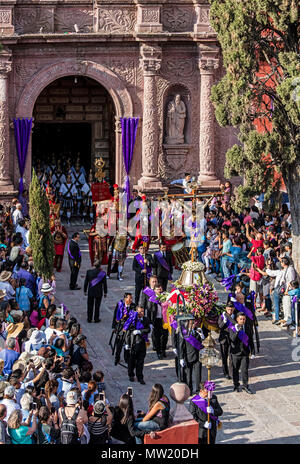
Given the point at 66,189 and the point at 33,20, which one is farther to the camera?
the point at 66,189

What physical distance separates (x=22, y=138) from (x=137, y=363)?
1281 cm

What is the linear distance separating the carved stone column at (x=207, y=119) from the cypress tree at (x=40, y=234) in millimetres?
9857

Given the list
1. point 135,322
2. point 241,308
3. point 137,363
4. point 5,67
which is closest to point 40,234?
point 135,322

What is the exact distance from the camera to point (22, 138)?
26.3m

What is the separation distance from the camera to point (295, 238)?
19.2 metres

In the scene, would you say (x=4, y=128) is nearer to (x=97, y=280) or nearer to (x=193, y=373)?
(x=97, y=280)

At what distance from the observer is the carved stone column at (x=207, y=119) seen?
26.4 m

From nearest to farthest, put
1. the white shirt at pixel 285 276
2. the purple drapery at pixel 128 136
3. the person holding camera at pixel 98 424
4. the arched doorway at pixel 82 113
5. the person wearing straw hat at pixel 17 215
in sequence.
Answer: the person holding camera at pixel 98 424 → the white shirt at pixel 285 276 → the person wearing straw hat at pixel 17 215 → the purple drapery at pixel 128 136 → the arched doorway at pixel 82 113

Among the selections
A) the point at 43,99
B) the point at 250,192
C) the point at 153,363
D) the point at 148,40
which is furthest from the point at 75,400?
the point at 43,99

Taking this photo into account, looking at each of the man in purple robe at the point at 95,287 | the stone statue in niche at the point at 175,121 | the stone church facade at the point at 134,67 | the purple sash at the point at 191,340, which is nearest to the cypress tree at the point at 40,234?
Result: the man in purple robe at the point at 95,287

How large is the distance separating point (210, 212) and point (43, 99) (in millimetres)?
8912

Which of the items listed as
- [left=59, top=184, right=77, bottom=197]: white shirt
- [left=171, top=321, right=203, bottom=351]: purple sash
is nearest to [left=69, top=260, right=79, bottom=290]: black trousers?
[left=171, top=321, right=203, bottom=351]: purple sash

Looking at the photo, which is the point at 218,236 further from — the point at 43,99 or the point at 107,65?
the point at 43,99

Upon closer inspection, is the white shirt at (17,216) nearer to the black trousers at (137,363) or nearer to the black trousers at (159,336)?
the black trousers at (159,336)
